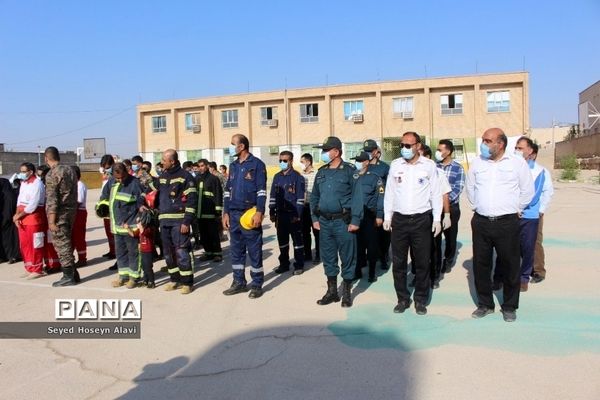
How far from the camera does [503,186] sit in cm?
512

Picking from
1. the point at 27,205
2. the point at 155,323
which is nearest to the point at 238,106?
the point at 27,205

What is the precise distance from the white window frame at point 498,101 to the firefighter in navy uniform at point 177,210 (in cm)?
3619

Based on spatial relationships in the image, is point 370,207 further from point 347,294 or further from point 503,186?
point 503,186

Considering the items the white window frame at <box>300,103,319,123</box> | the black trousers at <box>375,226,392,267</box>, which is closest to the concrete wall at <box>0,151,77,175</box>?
the white window frame at <box>300,103,319,123</box>

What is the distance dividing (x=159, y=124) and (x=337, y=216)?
44.9 m

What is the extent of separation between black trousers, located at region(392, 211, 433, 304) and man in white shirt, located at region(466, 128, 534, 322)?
543 millimetres

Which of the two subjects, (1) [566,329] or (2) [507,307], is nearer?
(1) [566,329]

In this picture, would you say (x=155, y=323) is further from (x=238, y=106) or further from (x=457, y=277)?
(x=238, y=106)

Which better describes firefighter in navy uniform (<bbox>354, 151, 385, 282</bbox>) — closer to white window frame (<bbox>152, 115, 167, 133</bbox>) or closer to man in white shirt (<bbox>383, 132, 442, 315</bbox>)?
man in white shirt (<bbox>383, 132, 442, 315</bbox>)

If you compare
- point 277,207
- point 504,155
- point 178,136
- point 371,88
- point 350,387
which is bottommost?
point 350,387

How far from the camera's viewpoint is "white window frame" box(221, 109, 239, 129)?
44.7 m

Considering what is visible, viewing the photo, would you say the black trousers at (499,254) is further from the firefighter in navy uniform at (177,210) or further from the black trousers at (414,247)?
the firefighter in navy uniform at (177,210)

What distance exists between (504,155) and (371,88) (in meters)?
36.3

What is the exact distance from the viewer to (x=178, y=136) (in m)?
46.7
